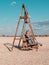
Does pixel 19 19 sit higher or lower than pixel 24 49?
higher

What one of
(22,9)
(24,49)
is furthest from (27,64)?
(22,9)

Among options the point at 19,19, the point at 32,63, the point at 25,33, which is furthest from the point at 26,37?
the point at 32,63

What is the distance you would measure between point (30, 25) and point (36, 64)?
21.7ft

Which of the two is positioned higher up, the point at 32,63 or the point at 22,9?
the point at 22,9

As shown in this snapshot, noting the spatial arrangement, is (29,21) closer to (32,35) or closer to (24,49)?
(32,35)

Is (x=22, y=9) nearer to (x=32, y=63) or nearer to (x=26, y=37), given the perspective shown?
(x=26, y=37)

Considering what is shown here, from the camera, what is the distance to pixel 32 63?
415 inches

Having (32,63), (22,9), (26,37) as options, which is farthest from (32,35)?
(32,63)

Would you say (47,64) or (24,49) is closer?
(47,64)

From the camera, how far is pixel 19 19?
16.3 meters

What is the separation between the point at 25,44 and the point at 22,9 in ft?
8.80

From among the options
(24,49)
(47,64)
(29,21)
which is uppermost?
(29,21)

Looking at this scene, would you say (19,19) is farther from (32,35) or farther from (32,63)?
(32,63)

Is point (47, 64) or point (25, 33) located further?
point (25, 33)
